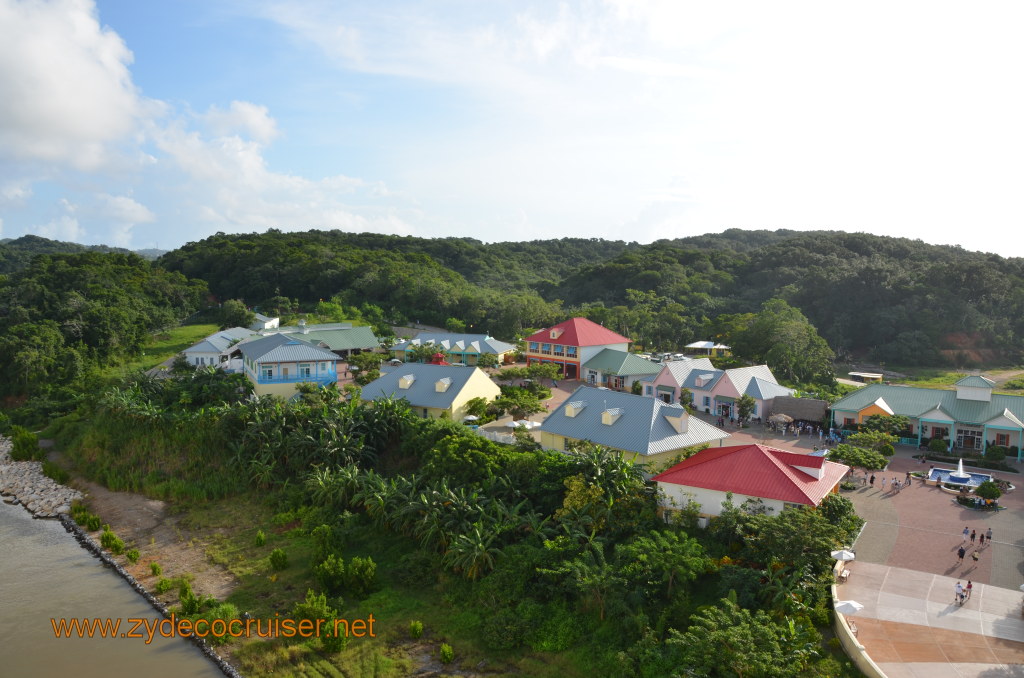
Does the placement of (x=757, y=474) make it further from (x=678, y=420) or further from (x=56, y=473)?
(x=56, y=473)

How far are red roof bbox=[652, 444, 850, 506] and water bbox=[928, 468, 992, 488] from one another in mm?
5500

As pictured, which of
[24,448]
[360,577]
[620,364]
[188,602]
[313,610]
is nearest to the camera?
[313,610]

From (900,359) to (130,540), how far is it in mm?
56437

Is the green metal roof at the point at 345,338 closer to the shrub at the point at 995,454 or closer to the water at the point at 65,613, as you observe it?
the water at the point at 65,613

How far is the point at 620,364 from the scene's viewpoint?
42.5 metres

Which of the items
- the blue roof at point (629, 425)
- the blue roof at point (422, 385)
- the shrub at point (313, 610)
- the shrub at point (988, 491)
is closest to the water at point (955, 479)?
the shrub at point (988, 491)

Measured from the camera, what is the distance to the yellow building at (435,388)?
3152 cm

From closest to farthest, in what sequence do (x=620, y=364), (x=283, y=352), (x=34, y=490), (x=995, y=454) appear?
1. (x=995, y=454)
2. (x=34, y=490)
3. (x=283, y=352)
4. (x=620, y=364)

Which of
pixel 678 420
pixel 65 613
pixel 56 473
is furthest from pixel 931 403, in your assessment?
pixel 56 473

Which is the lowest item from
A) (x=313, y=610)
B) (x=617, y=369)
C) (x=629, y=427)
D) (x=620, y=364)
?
(x=313, y=610)

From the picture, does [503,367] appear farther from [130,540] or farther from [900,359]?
[900,359]

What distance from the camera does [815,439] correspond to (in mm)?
31375

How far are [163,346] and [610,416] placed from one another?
139ft

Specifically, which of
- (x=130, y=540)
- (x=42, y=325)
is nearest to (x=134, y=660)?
(x=130, y=540)
